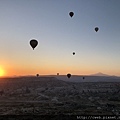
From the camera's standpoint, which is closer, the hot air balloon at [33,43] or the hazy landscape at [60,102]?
the hot air balloon at [33,43]

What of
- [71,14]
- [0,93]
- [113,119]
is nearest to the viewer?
[113,119]

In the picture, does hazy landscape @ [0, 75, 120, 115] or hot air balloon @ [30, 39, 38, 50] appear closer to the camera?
hot air balloon @ [30, 39, 38, 50]

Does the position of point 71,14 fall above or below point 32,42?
above

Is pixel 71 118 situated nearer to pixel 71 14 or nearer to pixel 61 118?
pixel 61 118

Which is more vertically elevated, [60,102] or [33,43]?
[33,43]

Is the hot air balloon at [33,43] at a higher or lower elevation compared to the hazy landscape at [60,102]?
higher

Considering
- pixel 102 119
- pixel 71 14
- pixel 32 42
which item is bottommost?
pixel 102 119

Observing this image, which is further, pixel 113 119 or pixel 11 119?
pixel 11 119

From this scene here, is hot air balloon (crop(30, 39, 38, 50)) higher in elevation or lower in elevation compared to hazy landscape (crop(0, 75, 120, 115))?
higher

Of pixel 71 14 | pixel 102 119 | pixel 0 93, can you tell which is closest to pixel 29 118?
pixel 102 119

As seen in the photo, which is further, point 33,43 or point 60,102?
point 60,102

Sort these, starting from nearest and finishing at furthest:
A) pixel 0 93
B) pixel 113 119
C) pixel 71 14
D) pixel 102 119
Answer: pixel 113 119 → pixel 102 119 → pixel 71 14 → pixel 0 93
